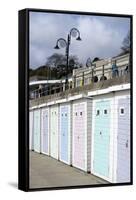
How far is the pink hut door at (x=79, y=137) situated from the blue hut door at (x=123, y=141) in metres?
0.32

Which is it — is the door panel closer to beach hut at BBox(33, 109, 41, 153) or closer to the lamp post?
beach hut at BBox(33, 109, 41, 153)

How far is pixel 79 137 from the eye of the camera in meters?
4.75

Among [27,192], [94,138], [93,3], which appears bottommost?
[27,192]

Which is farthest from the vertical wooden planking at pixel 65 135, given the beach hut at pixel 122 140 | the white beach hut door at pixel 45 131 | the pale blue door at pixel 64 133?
the beach hut at pixel 122 140

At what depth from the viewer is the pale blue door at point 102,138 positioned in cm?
479

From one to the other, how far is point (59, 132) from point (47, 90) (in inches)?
14.7

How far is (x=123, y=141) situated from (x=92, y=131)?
0.30 metres

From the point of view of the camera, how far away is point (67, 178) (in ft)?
15.4

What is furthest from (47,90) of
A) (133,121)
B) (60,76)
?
(133,121)

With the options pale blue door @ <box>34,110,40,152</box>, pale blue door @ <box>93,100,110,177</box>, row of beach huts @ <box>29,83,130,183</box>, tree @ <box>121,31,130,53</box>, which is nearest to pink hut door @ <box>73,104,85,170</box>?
row of beach huts @ <box>29,83,130,183</box>

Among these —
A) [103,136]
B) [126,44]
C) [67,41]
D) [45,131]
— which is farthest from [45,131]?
[126,44]

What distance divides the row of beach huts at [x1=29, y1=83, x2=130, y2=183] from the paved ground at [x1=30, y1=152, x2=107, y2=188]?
0.05 meters

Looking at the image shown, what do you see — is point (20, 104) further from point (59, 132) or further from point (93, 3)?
point (93, 3)

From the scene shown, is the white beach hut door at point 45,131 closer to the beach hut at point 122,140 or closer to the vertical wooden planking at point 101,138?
the vertical wooden planking at point 101,138
